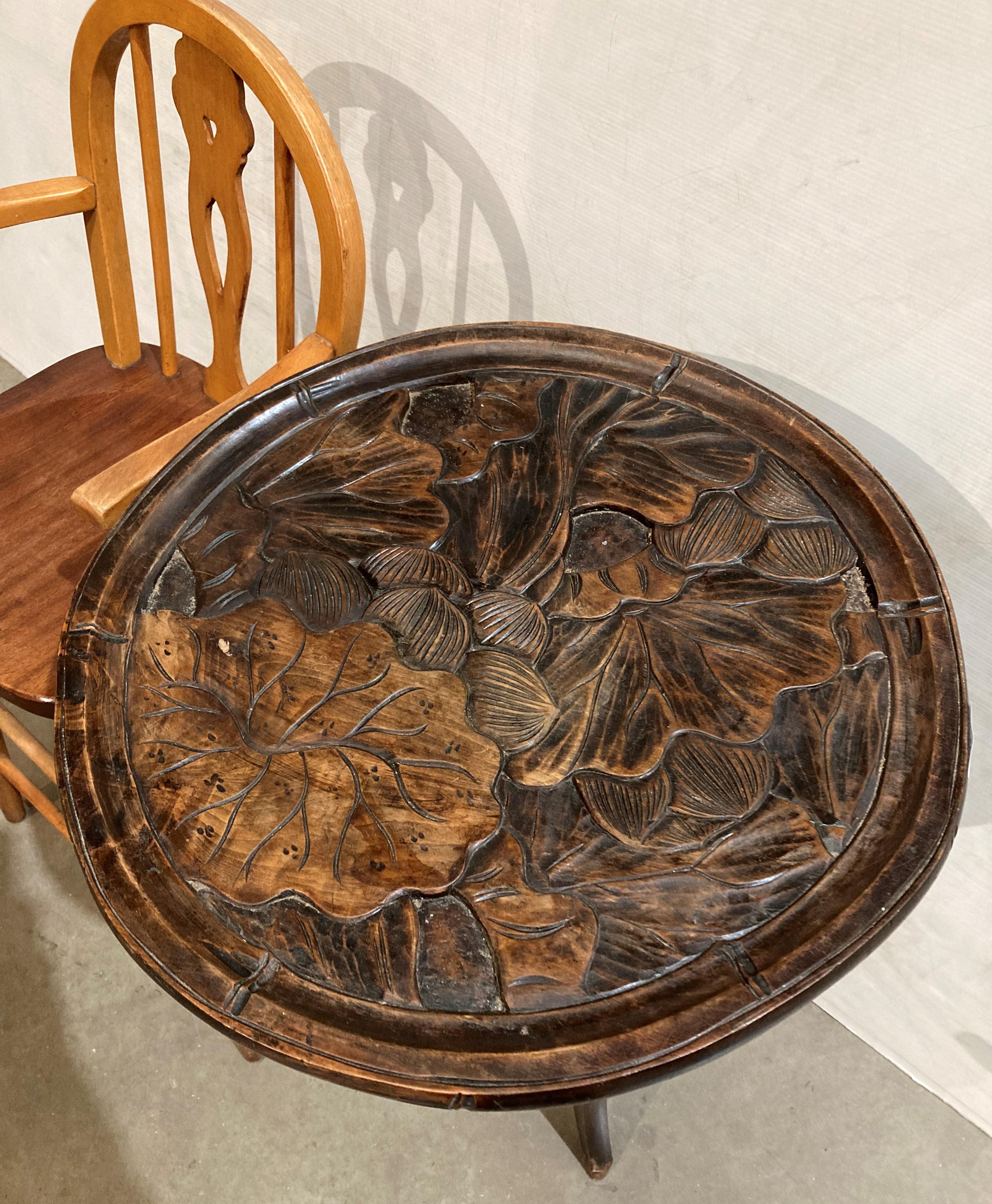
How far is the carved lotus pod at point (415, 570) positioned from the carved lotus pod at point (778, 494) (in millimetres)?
276

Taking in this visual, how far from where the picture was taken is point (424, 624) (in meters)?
0.80

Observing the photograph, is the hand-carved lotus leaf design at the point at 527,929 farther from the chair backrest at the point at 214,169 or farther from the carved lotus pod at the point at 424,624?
the chair backrest at the point at 214,169

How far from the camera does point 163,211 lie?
1183mm

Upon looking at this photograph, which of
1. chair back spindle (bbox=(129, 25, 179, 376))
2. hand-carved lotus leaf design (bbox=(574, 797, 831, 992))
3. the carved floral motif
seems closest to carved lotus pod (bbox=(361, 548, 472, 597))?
the carved floral motif

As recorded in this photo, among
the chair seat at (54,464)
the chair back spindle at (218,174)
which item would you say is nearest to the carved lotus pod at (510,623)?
the chair seat at (54,464)

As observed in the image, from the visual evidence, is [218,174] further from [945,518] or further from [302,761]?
[945,518]

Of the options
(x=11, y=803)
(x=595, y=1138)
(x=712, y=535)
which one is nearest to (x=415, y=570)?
(x=712, y=535)

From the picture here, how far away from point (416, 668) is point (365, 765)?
10cm

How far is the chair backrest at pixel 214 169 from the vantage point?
96 cm

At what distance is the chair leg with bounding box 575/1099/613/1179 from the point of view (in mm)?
1148

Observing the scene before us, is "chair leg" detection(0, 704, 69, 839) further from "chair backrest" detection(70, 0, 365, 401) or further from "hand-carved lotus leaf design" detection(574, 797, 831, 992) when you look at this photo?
"hand-carved lotus leaf design" detection(574, 797, 831, 992)

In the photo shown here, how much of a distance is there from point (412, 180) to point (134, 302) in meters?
0.43

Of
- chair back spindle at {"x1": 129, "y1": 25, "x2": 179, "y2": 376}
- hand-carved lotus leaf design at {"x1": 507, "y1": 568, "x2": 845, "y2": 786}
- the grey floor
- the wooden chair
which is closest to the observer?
hand-carved lotus leaf design at {"x1": 507, "y1": 568, "x2": 845, "y2": 786}

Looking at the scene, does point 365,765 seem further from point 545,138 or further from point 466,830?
point 545,138
